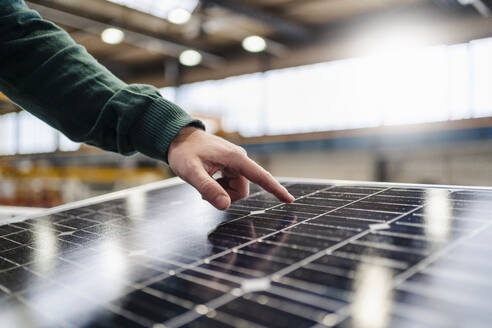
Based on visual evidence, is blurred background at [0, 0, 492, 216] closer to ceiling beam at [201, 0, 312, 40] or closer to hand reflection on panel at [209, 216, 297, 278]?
ceiling beam at [201, 0, 312, 40]

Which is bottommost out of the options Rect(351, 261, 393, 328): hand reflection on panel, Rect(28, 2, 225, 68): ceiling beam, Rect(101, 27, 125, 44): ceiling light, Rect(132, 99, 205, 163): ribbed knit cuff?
Rect(351, 261, 393, 328): hand reflection on panel

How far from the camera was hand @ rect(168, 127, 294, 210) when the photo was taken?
3.88 ft

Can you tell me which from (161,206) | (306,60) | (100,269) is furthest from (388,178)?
(100,269)

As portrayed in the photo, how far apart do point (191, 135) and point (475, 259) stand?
85cm

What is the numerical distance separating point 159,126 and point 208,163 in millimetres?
185

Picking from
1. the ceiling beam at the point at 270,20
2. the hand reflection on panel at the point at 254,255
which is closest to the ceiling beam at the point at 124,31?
the ceiling beam at the point at 270,20

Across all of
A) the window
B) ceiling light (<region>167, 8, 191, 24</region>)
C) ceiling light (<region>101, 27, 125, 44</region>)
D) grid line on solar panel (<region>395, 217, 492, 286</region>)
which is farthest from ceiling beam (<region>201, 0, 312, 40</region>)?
grid line on solar panel (<region>395, 217, 492, 286</region>)

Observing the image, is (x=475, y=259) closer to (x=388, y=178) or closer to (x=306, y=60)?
(x=388, y=178)

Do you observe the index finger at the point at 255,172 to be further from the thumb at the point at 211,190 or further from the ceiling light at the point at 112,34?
A: the ceiling light at the point at 112,34

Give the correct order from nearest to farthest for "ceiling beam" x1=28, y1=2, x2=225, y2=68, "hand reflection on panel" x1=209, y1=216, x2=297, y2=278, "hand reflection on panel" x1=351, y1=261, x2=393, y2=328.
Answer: "hand reflection on panel" x1=351, y1=261, x2=393, y2=328, "hand reflection on panel" x1=209, y1=216, x2=297, y2=278, "ceiling beam" x1=28, y1=2, x2=225, y2=68

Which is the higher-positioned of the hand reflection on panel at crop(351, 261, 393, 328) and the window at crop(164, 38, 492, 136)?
the window at crop(164, 38, 492, 136)

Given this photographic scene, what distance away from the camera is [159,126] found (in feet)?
4.20

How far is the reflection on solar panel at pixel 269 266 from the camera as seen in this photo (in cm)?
60

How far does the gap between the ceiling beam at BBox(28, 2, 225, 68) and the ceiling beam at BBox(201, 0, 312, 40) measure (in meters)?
2.69
